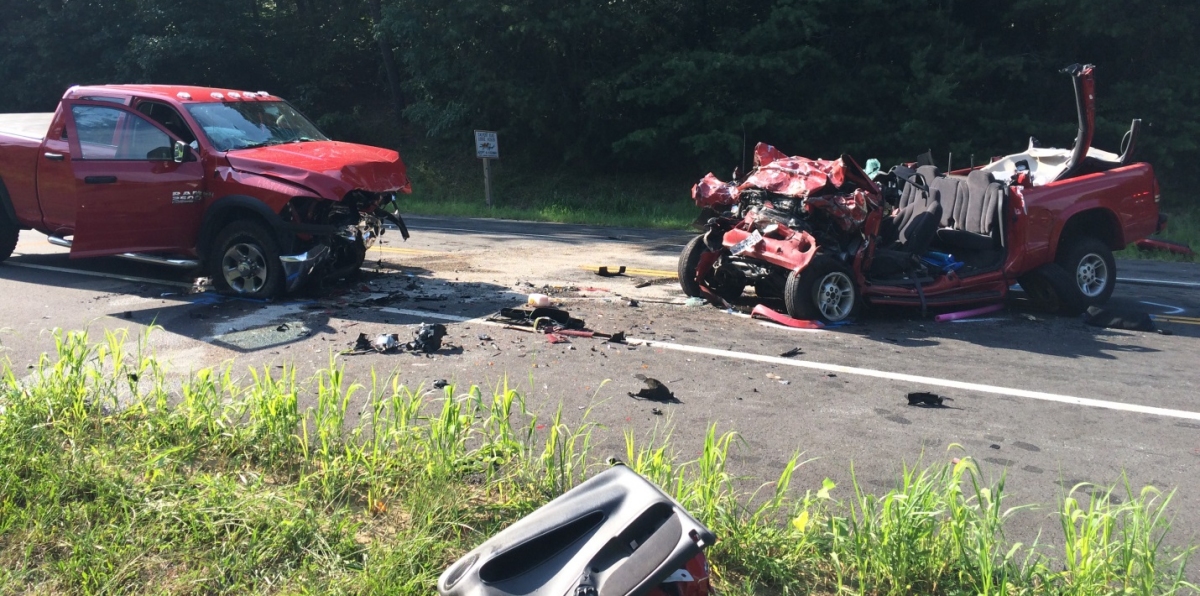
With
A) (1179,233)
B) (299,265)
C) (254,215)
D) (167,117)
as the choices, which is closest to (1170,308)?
(1179,233)

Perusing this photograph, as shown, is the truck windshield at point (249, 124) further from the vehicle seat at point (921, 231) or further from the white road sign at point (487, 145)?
the white road sign at point (487, 145)

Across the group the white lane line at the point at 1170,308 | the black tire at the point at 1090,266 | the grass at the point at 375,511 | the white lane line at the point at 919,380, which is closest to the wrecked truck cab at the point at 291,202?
the white lane line at the point at 919,380

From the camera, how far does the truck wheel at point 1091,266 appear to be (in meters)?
9.48

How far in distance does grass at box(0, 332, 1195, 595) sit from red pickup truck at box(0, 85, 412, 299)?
3.81 m

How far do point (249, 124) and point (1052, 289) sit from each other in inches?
Result: 330

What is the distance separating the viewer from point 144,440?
4844 millimetres

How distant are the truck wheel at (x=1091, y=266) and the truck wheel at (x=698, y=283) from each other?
10.9ft

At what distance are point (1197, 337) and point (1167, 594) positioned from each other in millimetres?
6238

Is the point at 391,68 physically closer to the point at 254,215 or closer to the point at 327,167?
the point at 254,215

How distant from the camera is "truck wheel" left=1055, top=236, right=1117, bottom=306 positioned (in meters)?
9.48

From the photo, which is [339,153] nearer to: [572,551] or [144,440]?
[144,440]

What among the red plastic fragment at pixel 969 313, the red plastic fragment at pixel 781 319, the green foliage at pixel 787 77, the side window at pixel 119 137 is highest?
the green foliage at pixel 787 77

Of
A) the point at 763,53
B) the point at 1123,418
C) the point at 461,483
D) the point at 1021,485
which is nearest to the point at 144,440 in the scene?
the point at 461,483

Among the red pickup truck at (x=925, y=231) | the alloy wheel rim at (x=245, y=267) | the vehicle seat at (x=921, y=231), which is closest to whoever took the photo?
the red pickup truck at (x=925, y=231)
